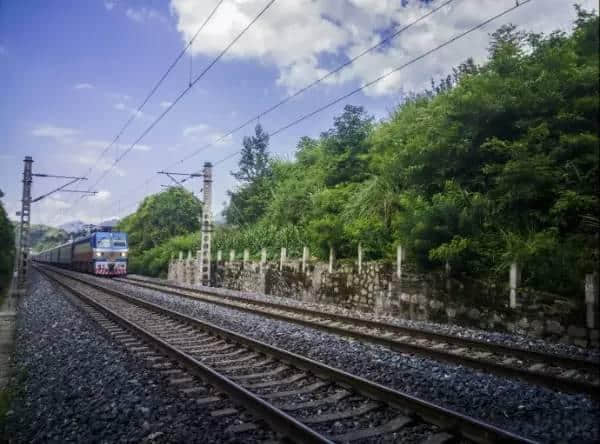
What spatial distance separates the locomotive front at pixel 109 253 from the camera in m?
29.8

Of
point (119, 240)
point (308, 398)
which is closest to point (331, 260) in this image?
point (308, 398)

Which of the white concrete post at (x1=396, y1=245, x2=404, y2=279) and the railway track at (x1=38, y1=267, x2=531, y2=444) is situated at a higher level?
the white concrete post at (x1=396, y1=245, x2=404, y2=279)

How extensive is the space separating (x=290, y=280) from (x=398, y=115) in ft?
23.3

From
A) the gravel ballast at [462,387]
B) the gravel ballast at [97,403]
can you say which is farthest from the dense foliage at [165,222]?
the gravel ballast at [462,387]

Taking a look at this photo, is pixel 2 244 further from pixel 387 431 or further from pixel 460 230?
pixel 387 431

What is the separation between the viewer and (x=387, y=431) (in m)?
3.97

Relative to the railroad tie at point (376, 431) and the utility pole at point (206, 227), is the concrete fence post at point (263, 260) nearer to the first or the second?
the utility pole at point (206, 227)

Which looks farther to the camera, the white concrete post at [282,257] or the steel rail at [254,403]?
the white concrete post at [282,257]

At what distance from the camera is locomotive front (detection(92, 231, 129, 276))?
2980 centimetres

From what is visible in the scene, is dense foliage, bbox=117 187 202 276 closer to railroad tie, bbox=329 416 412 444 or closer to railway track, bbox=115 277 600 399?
railway track, bbox=115 277 600 399

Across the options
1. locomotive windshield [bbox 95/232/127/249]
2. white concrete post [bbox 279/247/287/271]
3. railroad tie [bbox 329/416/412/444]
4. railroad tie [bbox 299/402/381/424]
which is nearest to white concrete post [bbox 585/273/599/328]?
railroad tie [bbox 329/416/412/444]

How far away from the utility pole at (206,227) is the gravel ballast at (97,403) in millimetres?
15241

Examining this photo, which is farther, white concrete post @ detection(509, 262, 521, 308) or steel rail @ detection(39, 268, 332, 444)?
white concrete post @ detection(509, 262, 521, 308)

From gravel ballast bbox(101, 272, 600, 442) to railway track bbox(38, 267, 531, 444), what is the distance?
21.6 inches
